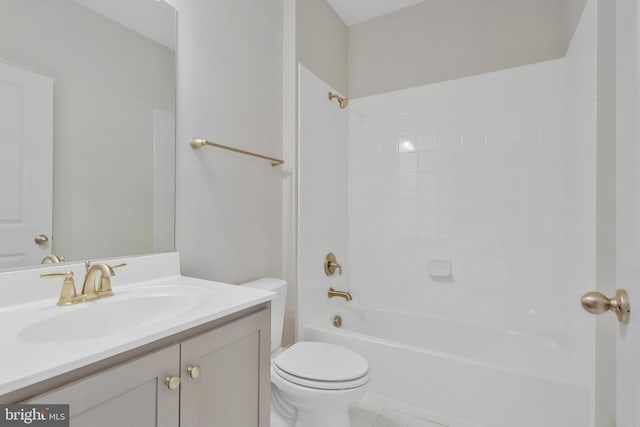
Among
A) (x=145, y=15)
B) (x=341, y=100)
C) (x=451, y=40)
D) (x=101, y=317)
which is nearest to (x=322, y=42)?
(x=341, y=100)

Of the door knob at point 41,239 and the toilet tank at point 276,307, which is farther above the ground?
the door knob at point 41,239

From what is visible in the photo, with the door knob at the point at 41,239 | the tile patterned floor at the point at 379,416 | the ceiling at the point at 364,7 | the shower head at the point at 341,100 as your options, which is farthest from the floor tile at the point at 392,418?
the ceiling at the point at 364,7

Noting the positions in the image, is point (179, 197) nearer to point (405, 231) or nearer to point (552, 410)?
point (405, 231)

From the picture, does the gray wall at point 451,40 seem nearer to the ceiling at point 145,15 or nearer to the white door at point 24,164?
the ceiling at point 145,15

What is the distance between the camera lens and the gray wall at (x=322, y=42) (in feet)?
6.68

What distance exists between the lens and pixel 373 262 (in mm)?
2484

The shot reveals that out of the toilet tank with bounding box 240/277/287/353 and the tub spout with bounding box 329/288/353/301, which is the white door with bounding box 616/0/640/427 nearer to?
the toilet tank with bounding box 240/277/287/353

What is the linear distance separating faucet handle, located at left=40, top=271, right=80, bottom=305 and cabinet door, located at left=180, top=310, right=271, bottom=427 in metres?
0.43

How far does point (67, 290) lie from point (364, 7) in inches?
101

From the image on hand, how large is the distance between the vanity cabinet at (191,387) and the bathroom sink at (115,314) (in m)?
0.13

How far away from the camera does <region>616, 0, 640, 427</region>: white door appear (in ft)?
1.80

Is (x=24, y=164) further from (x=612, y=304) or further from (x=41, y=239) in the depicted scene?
(x=612, y=304)

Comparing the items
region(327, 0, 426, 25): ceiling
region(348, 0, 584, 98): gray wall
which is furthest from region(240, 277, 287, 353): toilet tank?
region(327, 0, 426, 25): ceiling

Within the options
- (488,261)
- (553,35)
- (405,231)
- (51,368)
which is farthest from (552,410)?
(553,35)
